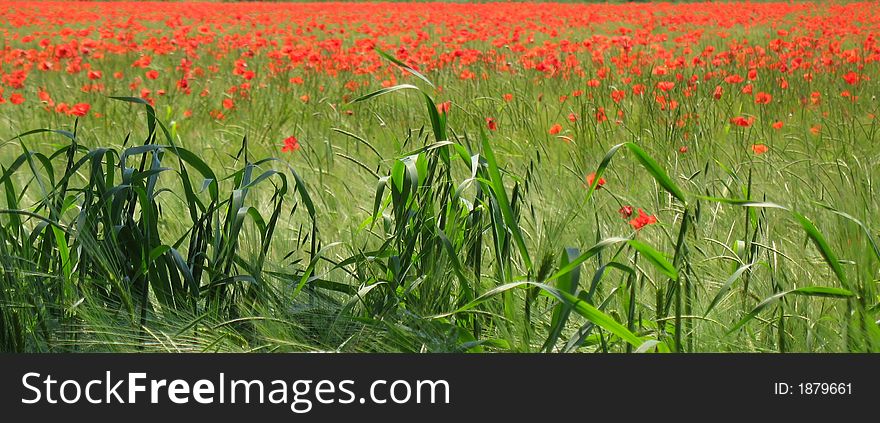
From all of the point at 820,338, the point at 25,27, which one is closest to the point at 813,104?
the point at 820,338

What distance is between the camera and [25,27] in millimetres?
9648

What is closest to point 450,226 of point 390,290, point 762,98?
point 390,290

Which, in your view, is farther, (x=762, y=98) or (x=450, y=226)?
(x=762, y=98)

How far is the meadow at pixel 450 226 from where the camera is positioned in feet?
5.63

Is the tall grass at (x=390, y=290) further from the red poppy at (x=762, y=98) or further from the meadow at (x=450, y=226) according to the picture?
the red poppy at (x=762, y=98)

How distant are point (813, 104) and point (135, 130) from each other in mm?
2707

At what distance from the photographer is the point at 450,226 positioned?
5.90ft

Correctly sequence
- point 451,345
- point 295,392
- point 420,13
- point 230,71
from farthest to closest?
point 420,13, point 230,71, point 451,345, point 295,392

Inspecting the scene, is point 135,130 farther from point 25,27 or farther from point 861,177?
point 25,27

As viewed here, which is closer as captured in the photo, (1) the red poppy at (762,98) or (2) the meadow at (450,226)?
(2) the meadow at (450,226)

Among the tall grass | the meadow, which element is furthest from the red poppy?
the tall grass

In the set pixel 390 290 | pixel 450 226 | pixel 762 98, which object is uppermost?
pixel 762 98

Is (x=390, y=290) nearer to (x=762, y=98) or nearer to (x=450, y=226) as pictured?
(x=450, y=226)

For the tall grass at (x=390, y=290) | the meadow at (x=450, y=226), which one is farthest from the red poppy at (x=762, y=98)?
the tall grass at (x=390, y=290)
